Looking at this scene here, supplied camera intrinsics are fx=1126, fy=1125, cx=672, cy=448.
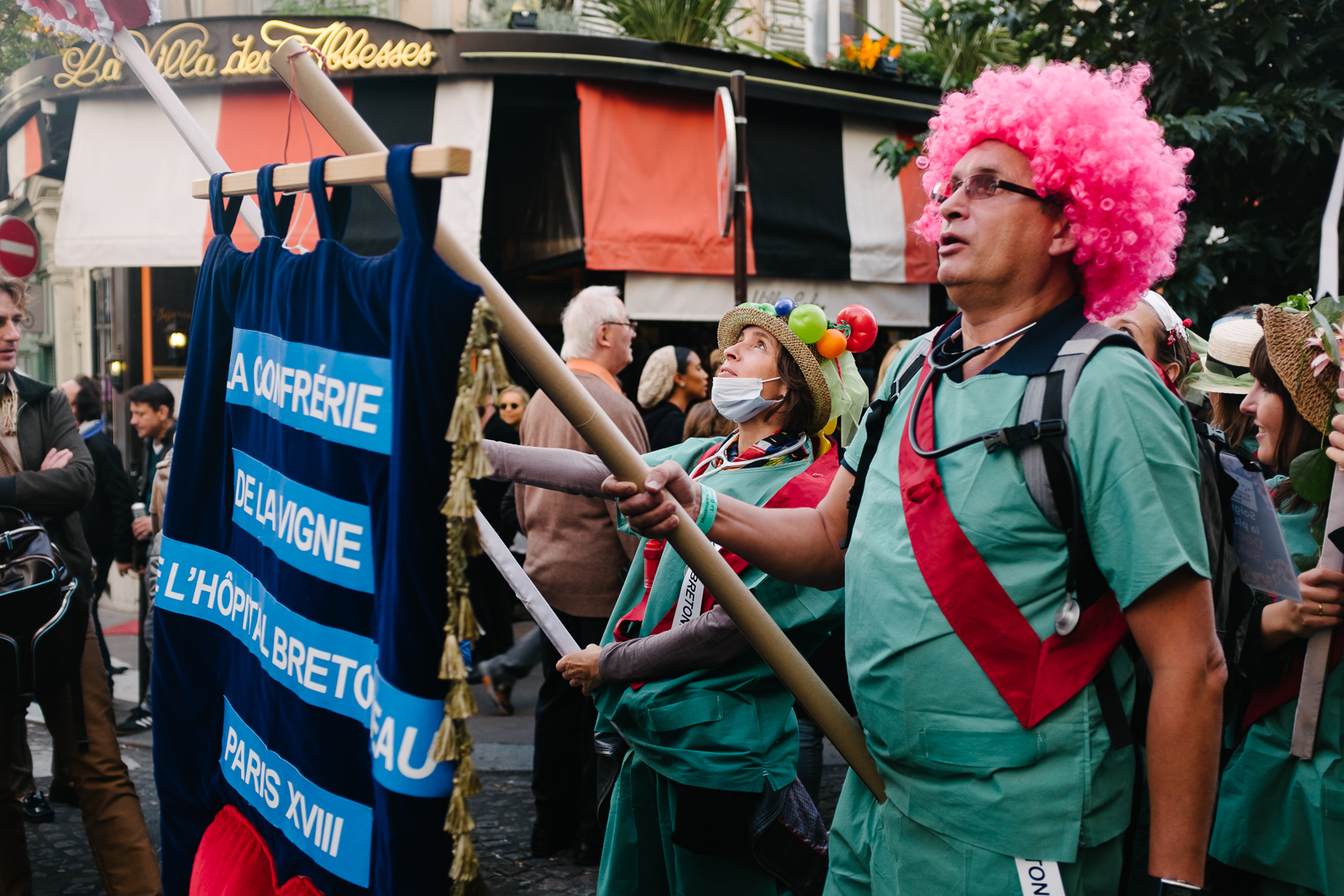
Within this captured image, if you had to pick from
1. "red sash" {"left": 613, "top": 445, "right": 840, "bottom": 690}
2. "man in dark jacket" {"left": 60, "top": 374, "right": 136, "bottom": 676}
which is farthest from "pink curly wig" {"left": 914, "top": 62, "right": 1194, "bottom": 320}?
"man in dark jacket" {"left": 60, "top": 374, "right": 136, "bottom": 676}

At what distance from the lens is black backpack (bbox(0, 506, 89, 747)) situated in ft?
10.7

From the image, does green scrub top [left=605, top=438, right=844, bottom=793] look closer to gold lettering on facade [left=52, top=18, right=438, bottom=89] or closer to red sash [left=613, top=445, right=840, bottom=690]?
red sash [left=613, top=445, right=840, bottom=690]

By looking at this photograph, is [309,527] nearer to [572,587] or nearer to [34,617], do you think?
[34,617]

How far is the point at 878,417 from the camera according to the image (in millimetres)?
1946

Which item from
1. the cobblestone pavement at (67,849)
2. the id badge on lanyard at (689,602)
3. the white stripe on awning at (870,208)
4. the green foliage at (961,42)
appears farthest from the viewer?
the white stripe on awning at (870,208)

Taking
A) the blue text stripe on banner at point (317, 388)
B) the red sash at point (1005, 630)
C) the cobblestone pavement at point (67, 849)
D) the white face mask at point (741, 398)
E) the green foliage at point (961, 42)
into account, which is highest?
the green foliage at point (961, 42)

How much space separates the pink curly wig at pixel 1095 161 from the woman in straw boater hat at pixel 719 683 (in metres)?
0.99

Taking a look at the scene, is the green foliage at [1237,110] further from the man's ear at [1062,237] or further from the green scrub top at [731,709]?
the man's ear at [1062,237]

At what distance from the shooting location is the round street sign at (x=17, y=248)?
810 cm

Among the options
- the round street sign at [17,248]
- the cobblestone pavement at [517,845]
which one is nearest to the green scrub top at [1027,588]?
the cobblestone pavement at [517,845]

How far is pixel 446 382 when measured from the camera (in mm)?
1382

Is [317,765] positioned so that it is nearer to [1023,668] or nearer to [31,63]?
[1023,668]

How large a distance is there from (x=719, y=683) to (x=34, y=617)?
6.87ft

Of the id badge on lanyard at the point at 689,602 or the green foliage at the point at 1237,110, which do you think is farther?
the green foliage at the point at 1237,110
